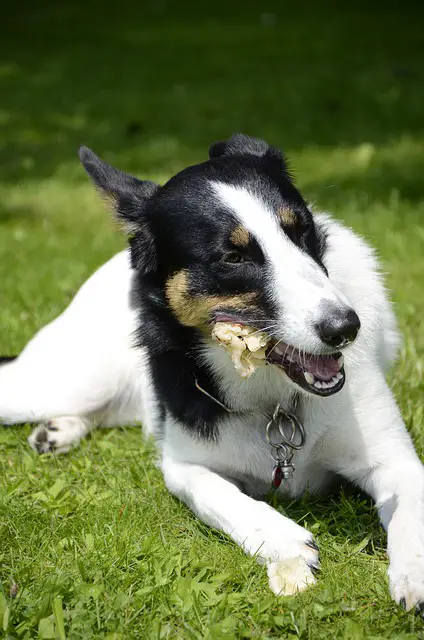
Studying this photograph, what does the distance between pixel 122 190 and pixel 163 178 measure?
5.84 metres

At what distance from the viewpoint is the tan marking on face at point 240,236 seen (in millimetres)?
3256

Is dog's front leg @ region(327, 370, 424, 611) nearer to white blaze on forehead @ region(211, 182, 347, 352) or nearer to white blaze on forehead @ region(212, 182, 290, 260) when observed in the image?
white blaze on forehead @ region(211, 182, 347, 352)

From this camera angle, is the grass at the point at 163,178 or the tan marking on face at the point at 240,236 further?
the tan marking on face at the point at 240,236

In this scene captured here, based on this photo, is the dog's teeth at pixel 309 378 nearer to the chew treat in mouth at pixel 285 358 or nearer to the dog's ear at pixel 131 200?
the chew treat in mouth at pixel 285 358

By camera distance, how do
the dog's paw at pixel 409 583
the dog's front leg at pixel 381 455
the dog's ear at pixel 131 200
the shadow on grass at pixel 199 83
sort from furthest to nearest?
the shadow on grass at pixel 199 83 < the dog's ear at pixel 131 200 < the dog's front leg at pixel 381 455 < the dog's paw at pixel 409 583

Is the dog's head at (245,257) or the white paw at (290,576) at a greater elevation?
the dog's head at (245,257)

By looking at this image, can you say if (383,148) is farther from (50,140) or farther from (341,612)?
(341,612)

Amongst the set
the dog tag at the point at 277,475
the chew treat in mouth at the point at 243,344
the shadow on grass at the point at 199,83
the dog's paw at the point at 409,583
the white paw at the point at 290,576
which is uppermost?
the chew treat in mouth at the point at 243,344

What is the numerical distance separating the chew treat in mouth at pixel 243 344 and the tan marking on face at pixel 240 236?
11.9 inches

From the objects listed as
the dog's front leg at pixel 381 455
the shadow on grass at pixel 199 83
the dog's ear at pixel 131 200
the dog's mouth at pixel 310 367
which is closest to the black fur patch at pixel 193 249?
the dog's ear at pixel 131 200

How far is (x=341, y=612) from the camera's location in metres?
2.87

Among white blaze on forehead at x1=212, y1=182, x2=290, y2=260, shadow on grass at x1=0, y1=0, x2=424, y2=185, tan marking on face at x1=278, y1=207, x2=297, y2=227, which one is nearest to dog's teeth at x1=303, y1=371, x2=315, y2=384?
white blaze on forehead at x1=212, y1=182, x2=290, y2=260

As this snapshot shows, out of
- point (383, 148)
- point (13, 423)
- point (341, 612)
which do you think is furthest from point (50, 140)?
point (341, 612)

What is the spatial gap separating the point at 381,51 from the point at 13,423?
1318cm
